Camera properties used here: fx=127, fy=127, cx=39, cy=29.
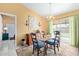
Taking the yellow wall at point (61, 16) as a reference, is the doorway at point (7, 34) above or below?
below

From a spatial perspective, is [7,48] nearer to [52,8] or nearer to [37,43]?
[37,43]

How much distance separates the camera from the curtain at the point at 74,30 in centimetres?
225

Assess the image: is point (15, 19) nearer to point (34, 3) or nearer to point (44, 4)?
point (34, 3)

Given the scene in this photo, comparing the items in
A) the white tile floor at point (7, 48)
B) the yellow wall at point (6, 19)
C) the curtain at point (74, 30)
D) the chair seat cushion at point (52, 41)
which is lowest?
the white tile floor at point (7, 48)

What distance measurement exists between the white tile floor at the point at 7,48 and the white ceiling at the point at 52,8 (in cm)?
72

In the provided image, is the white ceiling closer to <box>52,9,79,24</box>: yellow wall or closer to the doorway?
<box>52,9,79,24</box>: yellow wall

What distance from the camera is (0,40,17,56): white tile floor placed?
7.43 feet

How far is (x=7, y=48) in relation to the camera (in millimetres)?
2271

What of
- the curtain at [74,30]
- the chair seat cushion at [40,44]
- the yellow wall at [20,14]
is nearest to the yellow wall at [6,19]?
the yellow wall at [20,14]

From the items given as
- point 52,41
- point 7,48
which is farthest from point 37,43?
point 7,48

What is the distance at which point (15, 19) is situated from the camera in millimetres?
2277

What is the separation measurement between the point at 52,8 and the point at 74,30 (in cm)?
56

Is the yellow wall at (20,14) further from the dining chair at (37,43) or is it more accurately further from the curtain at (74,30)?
the curtain at (74,30)

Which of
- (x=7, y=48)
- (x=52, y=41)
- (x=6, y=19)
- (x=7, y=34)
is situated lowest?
(x=7, y=48)
